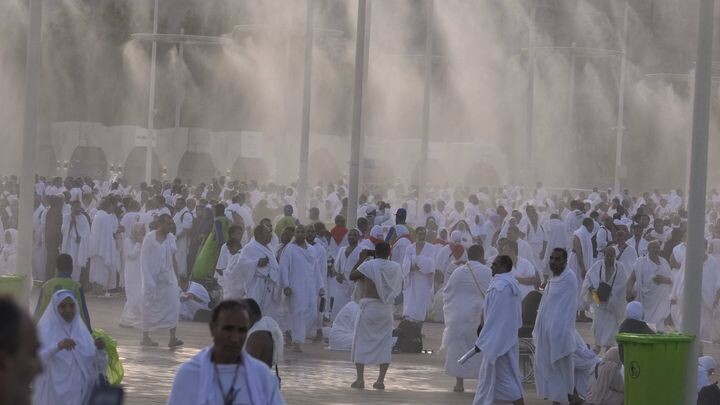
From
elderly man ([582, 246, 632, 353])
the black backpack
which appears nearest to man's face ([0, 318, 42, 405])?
the black backpack

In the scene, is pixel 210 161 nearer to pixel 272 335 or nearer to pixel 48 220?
pixel 48 220

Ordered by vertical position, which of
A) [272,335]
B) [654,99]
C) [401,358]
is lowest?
[401,358]

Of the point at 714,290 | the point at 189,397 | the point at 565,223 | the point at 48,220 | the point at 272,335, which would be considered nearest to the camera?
the point at 189,397

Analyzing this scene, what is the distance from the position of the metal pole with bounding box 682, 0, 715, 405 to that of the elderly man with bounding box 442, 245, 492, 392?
3622 millimetres

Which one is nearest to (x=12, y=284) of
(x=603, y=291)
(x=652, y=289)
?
(x=603, y=291)

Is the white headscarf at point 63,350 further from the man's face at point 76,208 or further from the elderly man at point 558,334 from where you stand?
the man's face at point 76,208

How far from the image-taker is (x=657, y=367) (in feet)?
32.6

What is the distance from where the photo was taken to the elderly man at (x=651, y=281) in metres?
17.1

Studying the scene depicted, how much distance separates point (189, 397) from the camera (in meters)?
5.46

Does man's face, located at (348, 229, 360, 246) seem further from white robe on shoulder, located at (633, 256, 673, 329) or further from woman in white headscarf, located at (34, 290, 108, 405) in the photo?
woman in white headscarf, located at (34, 290, 108, 405)

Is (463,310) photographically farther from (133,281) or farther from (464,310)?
(133,281)

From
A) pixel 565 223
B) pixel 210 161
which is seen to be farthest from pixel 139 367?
pixel 210 161

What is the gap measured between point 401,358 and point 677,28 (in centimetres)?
→ 3983

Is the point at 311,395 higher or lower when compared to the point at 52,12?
lower
